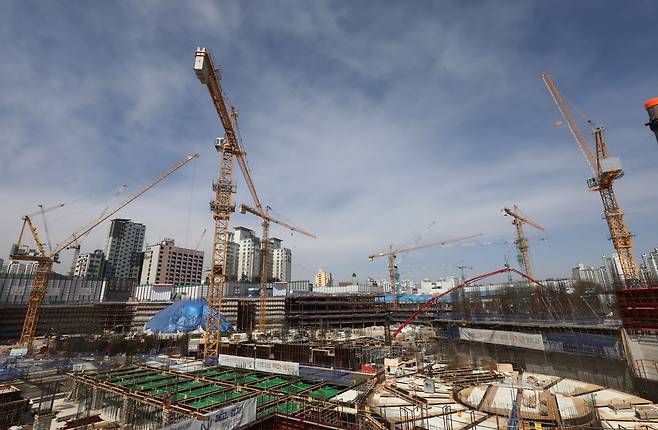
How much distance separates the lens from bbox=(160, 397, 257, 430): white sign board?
11037 mm

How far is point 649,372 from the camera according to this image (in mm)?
23484

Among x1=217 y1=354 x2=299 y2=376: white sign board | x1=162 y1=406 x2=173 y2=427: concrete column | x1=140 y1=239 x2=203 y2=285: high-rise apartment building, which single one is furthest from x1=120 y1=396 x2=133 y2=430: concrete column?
x1=140 y1=239 x2=203 y2=285: high-rise apartment building

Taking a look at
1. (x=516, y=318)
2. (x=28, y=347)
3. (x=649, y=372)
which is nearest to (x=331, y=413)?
(x=649, y=372)

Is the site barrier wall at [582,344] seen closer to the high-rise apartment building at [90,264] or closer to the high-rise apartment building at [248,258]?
the high-rise apartment building at [248,258]

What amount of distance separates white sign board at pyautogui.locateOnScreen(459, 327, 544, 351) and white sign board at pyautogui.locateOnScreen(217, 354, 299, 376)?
24.1 m

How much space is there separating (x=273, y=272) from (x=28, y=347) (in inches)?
5609

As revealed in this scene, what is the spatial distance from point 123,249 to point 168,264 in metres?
42.2

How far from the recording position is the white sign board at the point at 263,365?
88.3 feet

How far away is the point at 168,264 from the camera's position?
146m

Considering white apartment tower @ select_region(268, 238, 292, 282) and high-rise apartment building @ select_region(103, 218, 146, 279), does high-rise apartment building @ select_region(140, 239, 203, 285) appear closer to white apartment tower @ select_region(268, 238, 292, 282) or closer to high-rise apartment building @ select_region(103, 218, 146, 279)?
high-rise apartment building @ select_region(103, 218, 146, 279)

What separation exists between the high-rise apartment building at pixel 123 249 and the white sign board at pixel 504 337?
170900mm

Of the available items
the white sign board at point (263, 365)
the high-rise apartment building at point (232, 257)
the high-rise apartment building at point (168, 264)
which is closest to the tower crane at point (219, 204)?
the white sign board at point (263, 365)

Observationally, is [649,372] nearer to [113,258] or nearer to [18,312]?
[18,312]

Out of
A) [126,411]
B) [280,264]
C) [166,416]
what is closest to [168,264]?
[280,264]
